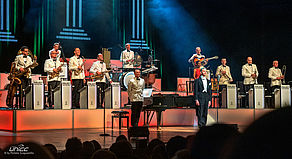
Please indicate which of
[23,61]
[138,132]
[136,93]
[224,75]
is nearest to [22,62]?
[23,61]

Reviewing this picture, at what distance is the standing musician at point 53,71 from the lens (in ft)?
37.1

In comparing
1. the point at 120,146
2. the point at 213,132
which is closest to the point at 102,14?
the point at 120,146

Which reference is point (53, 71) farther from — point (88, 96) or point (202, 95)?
point (202, 95)

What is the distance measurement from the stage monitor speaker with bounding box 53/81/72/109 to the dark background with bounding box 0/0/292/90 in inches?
141

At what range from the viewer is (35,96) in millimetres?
10734

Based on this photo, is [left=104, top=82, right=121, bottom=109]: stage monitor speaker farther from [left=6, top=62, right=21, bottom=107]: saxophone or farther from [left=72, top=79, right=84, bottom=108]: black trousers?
[left=6, top=62, right=21, bottom=107]: saxophone

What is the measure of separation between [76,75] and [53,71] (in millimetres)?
934

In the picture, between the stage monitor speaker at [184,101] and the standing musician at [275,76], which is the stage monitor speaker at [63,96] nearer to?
the stage monitor speaker at [184,101]

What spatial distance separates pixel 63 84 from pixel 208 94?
3.96 m

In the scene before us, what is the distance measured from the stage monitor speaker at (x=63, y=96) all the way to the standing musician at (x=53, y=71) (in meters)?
0.25

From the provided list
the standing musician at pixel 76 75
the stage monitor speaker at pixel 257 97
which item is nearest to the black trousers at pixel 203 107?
the stage monitor speaker at pixel 257 97

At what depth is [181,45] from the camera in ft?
55.6

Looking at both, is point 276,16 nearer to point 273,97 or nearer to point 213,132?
point 273,97

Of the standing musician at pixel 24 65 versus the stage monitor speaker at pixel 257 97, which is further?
the stage monitor speaker at pixel 257 97
